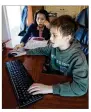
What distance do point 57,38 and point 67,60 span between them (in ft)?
0.29

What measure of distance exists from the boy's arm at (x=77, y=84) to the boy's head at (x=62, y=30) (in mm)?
91

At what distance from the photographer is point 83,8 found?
0.64 m

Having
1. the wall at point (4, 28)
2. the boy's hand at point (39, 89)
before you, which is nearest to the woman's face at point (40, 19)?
the wall at point (4, 28)

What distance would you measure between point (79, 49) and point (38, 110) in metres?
0.25

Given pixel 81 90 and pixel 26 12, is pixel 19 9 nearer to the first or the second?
pixel 26 12

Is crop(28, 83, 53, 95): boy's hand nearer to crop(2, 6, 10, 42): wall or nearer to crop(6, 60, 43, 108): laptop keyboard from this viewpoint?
crop(6, 60, 43, 108): laptop keyboard

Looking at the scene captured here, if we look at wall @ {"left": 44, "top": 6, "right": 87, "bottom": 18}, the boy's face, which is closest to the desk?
the boy's face

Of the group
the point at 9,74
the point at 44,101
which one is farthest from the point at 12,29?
the point at 44,101

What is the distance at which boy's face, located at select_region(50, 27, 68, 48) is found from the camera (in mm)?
613

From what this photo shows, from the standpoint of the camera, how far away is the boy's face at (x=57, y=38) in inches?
24.1

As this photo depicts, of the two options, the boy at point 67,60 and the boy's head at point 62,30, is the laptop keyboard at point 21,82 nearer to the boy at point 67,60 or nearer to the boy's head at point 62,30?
the boy at point 67,60

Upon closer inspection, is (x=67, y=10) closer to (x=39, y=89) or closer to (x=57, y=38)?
(x=57, y=38)

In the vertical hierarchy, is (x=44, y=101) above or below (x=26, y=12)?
below

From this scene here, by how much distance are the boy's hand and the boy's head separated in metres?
0.16
